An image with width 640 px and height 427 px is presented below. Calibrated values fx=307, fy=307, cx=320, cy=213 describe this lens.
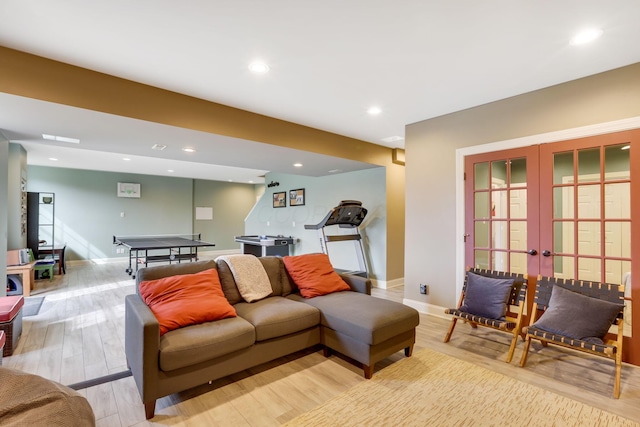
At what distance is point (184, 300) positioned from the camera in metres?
2.34

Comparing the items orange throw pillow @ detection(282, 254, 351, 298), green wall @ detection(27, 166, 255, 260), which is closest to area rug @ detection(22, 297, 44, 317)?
orange throw pillow @ detection(282, 254, 351, 298)

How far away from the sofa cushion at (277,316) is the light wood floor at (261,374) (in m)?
0.35

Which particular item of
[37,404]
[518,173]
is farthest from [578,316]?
[37,404]

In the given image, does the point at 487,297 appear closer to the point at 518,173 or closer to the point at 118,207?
the point at 518,173

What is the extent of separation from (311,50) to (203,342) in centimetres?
231

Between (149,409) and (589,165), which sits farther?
(589,165)

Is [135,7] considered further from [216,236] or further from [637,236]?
[216,236]

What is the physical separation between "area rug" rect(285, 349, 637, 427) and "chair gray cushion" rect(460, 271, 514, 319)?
24.5 inches

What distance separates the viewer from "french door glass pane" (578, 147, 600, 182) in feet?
→ 9.46

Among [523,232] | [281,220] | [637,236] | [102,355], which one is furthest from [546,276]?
[281,220]

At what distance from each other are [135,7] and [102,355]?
284cm

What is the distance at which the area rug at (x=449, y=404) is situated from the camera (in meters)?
1.91

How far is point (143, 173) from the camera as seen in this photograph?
349 inches

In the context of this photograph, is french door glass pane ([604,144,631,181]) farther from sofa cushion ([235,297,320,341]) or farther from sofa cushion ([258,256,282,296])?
sofa cushion ([258,256,282,296])
